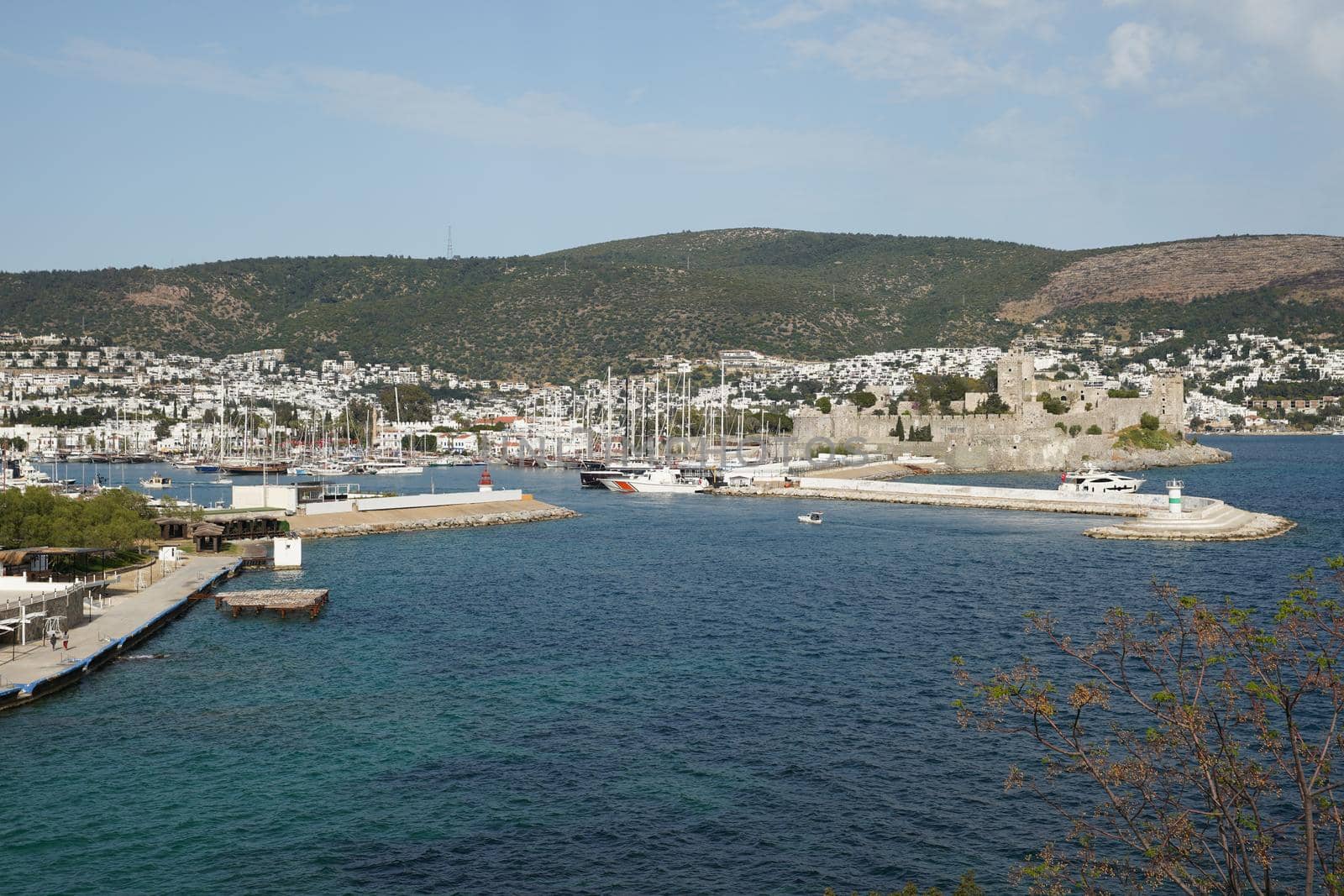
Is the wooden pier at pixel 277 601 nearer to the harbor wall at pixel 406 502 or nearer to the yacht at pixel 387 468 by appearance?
the harbor wall at pixel 406 502

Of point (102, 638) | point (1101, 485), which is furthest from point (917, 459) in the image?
point (102, 638)

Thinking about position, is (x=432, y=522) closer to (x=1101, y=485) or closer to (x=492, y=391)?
(x=1101, y=485)

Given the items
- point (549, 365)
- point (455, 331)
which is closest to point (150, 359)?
point (455, 331)

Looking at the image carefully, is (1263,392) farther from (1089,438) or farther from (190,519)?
(190,519)

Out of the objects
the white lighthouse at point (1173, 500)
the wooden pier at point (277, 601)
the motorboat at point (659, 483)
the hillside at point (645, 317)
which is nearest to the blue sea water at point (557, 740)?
the wooden pier at point (277, 601)

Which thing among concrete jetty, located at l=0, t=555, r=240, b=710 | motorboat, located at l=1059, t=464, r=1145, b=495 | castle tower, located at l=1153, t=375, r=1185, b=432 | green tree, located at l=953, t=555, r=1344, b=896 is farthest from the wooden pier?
castle tower, located at l=1153, t=375, r=1185, b=432

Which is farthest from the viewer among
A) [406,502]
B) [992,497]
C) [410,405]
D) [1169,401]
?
[410,405]
